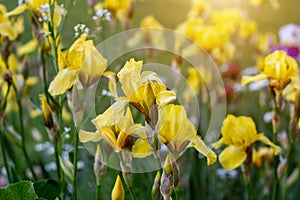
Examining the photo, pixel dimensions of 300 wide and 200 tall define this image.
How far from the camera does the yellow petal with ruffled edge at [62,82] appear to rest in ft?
3.31

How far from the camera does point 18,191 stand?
100 cm

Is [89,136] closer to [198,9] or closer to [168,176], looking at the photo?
[168,176]

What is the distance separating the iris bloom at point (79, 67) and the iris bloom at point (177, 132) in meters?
0.17

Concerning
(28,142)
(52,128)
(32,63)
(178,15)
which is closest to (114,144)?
(52,128)

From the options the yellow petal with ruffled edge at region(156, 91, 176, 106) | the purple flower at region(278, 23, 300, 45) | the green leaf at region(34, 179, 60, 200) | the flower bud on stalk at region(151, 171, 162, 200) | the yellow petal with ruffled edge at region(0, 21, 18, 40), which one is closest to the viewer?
the yellow petal with ruffled edge at region(156, 91, 176, 106)

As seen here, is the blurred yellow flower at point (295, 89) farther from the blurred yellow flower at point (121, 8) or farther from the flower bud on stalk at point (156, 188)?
the blurred yellow flower at point (121, 8)

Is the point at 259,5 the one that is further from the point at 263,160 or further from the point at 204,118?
the point at 263,160

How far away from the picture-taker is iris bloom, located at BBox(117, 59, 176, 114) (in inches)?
33.6

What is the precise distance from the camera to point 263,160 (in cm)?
160

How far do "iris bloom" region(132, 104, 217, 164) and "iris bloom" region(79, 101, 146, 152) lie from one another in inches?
1.6

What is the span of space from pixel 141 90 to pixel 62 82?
0.19 meters

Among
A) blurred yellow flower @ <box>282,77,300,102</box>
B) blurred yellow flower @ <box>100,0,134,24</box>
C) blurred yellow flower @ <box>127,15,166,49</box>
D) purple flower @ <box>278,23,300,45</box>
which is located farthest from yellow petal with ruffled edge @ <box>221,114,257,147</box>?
purple flower @ <box>278,23,300,45</box>

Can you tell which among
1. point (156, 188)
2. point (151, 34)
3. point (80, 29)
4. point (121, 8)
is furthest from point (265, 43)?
point (156, 188)

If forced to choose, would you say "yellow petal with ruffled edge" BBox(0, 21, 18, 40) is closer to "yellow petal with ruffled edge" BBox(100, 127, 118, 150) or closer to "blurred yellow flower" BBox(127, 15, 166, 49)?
"yellow petal with ruffled edge" BBox(100, 127, 118, 150)
